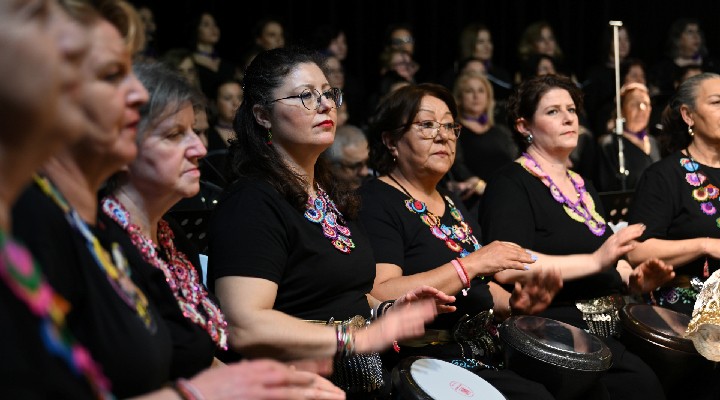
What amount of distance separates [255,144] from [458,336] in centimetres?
90

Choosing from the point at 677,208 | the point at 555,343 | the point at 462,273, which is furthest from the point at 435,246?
the point at 677,208

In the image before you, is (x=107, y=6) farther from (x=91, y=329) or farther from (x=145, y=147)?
(x=91, y=329)

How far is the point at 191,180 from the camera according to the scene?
190 cm

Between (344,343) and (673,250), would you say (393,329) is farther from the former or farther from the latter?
(673,250)

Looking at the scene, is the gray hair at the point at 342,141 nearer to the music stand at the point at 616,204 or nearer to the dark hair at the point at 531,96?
the dark hair at the point at 531,96

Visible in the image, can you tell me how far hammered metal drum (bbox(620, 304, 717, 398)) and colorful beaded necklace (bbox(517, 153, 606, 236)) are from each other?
367 millimetres

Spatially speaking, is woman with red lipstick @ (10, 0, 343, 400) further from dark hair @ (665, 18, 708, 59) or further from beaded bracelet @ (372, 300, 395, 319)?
dark hair @ (665, 18, 708, 59)

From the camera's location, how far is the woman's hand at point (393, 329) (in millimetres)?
1958

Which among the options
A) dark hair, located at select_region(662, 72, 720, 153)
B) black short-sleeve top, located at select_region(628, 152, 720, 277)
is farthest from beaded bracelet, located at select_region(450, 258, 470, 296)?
dark hair, located at select_region(662, 72, 720, 153)

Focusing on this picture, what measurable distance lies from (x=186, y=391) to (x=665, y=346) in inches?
80.7

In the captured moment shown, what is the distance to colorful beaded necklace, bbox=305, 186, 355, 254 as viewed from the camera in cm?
239

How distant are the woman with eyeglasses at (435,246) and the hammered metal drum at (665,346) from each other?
0.33 m

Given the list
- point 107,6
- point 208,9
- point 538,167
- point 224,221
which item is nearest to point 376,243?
point 224,221

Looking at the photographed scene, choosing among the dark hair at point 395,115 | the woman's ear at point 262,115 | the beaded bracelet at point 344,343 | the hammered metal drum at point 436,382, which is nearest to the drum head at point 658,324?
the hammered metal drum at point 436,382
